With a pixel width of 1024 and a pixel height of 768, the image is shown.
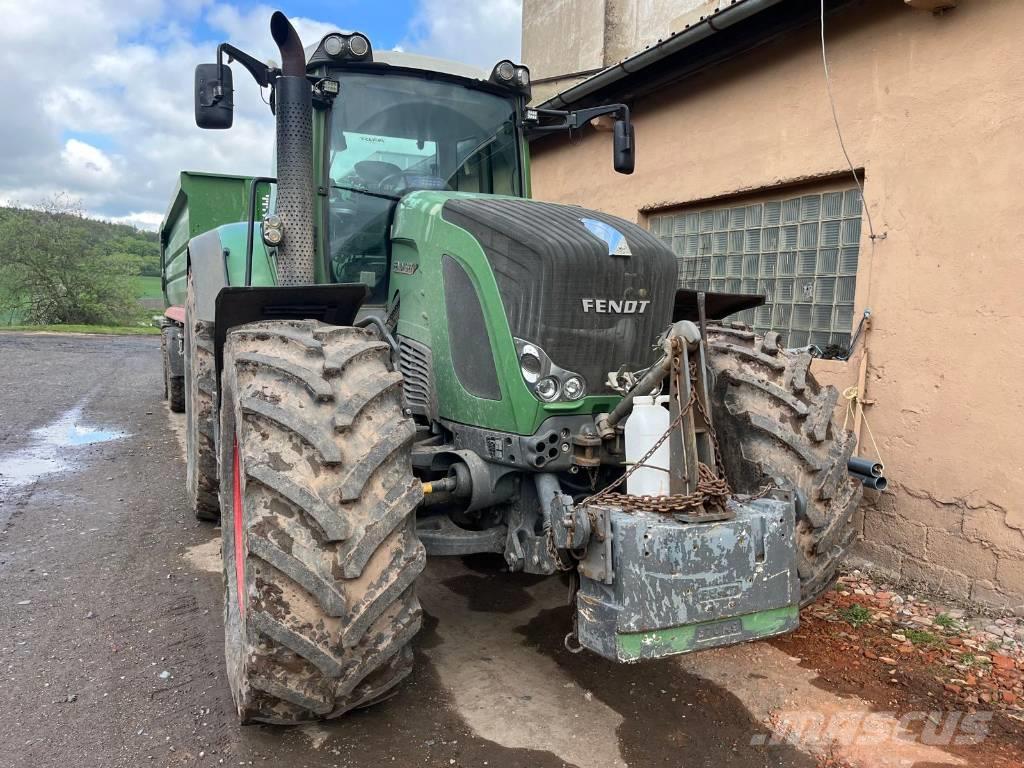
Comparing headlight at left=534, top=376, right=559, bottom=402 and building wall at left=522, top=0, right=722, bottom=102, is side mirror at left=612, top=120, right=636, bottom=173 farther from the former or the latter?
building wall at left=522, top=0, right=722, bottom=102

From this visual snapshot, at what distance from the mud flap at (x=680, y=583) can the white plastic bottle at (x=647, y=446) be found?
0.99ft

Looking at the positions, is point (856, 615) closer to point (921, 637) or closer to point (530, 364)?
point (921, 637)

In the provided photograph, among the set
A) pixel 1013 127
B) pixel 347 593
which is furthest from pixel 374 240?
pixel 1013 127

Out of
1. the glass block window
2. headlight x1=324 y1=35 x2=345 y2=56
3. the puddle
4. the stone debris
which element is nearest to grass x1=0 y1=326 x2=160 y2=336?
the puddle

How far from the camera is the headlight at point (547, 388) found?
9.78 ft

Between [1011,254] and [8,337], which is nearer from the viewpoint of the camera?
[1011,254]

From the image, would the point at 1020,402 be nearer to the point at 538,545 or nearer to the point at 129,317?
the point at 538,545

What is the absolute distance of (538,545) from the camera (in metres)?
2.90

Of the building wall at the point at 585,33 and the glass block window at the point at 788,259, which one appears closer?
the glass block window at the point at 788,259

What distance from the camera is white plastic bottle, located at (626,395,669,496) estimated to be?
268 centimetres

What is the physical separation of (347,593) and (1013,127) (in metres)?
3.98

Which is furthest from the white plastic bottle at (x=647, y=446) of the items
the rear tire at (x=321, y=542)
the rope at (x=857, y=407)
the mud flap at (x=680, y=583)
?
the rope at (x=857, y=407)

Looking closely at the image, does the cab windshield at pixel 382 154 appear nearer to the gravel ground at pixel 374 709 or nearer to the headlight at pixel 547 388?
the headlight at pixel 547 388

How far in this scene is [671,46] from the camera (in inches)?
221
